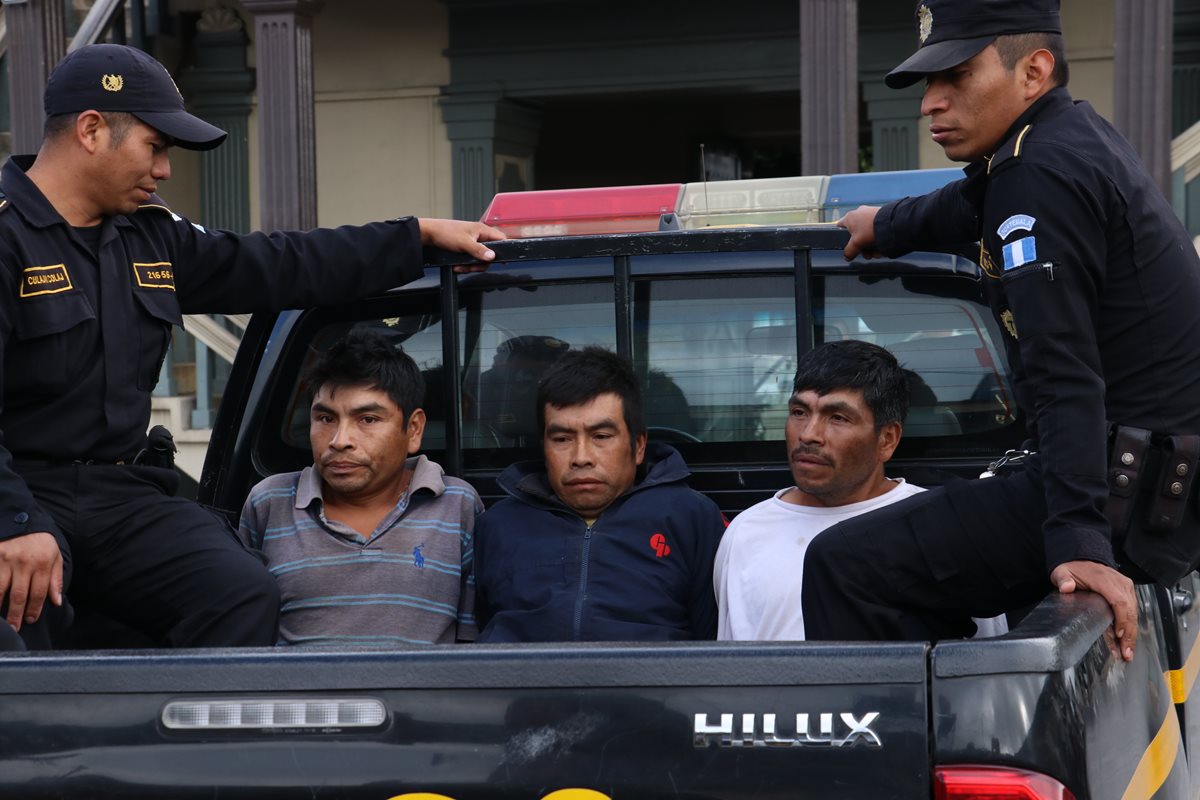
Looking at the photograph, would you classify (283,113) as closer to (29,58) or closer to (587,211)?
(29,58)

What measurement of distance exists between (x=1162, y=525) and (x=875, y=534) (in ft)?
1.57

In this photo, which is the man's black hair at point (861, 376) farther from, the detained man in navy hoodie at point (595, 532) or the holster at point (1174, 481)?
the holster at point (1174, 481)

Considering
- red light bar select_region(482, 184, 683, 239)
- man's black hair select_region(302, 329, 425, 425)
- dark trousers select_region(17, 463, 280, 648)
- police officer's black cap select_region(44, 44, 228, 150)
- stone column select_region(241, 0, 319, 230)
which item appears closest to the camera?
dark trousers select_region(17, 463, 280, 648)

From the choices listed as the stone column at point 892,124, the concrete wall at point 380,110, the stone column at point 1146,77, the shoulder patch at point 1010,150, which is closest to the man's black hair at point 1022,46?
the shoulder patch at point 1010,150

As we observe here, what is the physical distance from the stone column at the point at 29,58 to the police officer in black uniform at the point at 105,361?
8189 mm

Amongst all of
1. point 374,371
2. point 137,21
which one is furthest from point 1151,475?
point 137,21

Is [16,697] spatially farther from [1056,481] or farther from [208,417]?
[208,417]

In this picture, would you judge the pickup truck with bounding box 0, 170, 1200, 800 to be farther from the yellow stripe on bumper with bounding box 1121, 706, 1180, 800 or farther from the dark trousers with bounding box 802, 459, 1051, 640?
the dark trousers with bounding box 802, 459, 1051, 640

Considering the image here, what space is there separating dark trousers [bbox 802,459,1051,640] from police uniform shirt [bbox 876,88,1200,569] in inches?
6.2

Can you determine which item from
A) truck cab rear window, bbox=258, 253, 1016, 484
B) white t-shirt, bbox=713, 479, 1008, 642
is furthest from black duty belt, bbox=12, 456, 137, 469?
white t-shirt, bbox=713, 479, 1008, 642

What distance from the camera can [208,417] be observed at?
34.6ft

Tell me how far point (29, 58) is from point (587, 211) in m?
8.37

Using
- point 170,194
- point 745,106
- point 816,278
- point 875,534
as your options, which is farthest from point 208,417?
point 875,534

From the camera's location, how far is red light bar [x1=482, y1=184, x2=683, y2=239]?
12.1 feet
